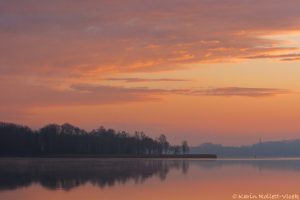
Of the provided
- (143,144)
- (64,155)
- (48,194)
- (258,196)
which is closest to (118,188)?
(48,194)

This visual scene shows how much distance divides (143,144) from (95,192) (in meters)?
119

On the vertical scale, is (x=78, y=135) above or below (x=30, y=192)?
above

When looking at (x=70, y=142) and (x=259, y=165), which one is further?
(x=70, y=142)

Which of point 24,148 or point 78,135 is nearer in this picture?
point 24,148

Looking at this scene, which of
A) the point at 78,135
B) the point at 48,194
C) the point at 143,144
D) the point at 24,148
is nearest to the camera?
the point at 48,194

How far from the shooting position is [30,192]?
3050 centimetres

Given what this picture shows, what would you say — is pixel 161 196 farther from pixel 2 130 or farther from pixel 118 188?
pixel 2 130

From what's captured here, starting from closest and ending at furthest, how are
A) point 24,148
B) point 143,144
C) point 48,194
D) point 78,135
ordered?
point 48,194 → point 24,148 → point 78,135 → point 143,144

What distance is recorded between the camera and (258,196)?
27188mm

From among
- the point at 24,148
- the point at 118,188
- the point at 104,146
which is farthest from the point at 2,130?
the point at 118,188

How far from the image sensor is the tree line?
4872 inches

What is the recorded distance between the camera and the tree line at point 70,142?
406 ft

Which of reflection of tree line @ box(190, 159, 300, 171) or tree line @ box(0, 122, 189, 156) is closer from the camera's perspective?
reflection of tree line @ box(190, 159, 300, 171)

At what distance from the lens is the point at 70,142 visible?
5153 inches
